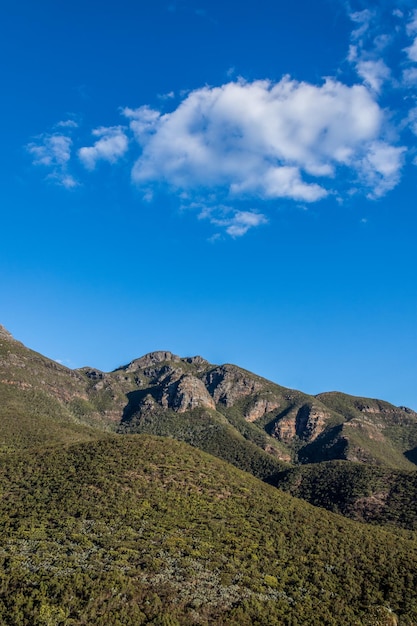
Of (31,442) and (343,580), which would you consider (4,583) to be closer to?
(343,580)

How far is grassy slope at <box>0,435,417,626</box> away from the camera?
121 ft

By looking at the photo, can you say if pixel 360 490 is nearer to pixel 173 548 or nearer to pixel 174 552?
pixel 173 548

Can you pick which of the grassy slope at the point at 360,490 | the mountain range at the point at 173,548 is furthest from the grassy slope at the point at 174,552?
the grassy slope at the point at 360,490

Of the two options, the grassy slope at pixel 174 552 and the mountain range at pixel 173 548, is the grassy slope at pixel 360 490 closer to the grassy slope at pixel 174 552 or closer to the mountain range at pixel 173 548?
the mountain range at pixel 173 548

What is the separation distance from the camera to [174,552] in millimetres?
47281

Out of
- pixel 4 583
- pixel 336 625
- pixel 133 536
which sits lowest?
pixel 4 583

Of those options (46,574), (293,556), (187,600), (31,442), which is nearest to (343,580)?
(293,556)

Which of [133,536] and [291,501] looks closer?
[133,536]

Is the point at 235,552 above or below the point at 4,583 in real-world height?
above

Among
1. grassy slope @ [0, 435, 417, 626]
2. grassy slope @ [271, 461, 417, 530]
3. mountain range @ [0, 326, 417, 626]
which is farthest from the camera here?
grassy slope @ [271, 461, 417, 530]

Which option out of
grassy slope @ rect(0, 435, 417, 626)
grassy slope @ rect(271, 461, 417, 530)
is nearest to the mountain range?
grassy slope @ rect(0, 435, 417, 626)

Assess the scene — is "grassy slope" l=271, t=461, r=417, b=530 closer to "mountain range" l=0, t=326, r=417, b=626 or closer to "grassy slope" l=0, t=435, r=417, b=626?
"mountain range" l=0, t=326, r=417, b=626

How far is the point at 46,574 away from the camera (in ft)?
127

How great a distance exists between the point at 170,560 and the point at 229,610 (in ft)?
28.4
